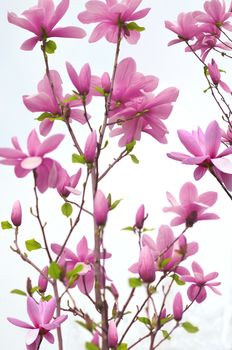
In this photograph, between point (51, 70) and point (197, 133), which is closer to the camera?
point (197, 133)

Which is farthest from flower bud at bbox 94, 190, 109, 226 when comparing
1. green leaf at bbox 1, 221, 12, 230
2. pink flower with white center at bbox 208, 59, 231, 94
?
pink flower with white center at bbox 208, 59, 231, 94

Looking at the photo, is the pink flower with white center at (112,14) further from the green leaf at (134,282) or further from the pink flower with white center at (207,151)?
the green leaf at (134,282)

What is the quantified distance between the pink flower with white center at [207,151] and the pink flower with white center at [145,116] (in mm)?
131

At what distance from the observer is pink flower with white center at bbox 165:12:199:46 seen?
174 centimetres

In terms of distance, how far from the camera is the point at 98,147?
1.03 m

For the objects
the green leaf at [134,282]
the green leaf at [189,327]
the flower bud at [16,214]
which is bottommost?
the green leaf at [189,327]

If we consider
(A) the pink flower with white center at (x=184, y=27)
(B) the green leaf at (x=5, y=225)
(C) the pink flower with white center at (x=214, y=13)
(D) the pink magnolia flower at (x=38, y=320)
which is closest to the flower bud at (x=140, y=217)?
(D) the pink magnolia flower at (x=38, y=320)

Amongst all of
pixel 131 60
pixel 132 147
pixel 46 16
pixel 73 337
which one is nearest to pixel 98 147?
pixel 132 147

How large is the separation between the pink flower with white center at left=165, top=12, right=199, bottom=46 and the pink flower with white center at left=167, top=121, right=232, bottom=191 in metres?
0.85

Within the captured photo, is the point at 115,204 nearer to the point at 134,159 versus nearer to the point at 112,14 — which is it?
the point at 134,159

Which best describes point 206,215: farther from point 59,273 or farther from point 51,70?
point 51,70

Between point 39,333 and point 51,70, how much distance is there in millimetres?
721

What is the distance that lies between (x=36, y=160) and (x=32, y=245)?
392 millimetres

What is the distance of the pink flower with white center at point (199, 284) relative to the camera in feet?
4.17
